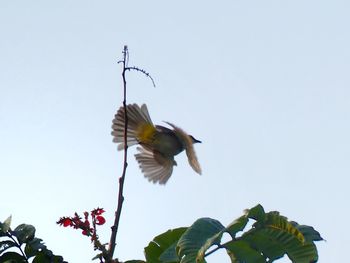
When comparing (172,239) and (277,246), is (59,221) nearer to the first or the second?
(172,239)

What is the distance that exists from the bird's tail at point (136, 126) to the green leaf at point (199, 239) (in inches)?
94.5

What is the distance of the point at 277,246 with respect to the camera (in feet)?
10.4

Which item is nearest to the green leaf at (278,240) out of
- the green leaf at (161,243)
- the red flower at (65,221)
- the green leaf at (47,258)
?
the green leaf at (161,243)

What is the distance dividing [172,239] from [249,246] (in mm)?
606

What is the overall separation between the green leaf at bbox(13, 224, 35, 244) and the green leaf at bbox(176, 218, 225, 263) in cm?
97

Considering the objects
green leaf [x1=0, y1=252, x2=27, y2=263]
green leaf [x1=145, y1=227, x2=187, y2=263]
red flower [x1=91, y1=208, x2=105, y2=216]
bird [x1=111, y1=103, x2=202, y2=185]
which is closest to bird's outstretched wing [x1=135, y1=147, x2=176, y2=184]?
bird [x1=111, y1=103, x2=202, y2=185]

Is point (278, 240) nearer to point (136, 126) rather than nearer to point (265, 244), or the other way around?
point (265, 244)

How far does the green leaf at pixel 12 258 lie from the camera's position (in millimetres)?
3685

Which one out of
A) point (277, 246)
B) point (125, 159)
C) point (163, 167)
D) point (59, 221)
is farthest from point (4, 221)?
point (163, 167)

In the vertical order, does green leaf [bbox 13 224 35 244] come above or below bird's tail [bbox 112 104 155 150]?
below

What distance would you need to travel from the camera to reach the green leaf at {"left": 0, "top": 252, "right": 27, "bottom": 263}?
3.69 metres

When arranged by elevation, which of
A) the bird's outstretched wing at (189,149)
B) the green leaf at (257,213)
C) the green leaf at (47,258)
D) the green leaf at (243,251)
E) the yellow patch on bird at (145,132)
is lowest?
the green leaf at (243,251)

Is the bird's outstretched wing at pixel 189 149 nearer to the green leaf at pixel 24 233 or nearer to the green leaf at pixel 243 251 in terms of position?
the green leaf at pixel 24 233

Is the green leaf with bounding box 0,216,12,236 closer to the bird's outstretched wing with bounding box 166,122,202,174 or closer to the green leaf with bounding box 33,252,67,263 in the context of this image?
the green leaf with bounding box 33,252,67,263
